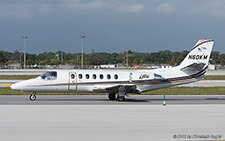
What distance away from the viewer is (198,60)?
28.2 metres

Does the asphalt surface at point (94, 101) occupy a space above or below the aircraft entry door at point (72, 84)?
below

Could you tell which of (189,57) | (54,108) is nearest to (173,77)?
(189,57)

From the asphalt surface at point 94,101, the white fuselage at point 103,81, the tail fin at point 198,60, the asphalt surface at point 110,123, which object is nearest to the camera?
the asphalt surface at point 110,123

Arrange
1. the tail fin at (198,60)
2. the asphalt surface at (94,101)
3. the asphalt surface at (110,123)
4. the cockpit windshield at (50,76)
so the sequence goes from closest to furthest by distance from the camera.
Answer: the asphalt surface at (110,123) → the asphalt surface at (94,101) → the cockpit windshield at (50,76) → the tail fin at (198,60)

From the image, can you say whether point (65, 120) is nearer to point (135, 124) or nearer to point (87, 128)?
point (87, 128)

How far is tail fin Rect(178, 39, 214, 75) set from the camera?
28.2m

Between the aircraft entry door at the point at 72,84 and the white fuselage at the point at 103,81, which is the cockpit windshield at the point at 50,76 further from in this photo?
the aircraft entry door at the point at 72,84

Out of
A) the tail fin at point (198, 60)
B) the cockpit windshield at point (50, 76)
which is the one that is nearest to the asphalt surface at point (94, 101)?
the cockpit windshield at point (50, 76)

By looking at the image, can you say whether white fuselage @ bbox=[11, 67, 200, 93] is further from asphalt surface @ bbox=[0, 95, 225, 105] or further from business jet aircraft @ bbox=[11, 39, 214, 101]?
asphalt surface @ bbox=[0, 95, 225, 105]

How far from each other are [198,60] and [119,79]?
665 centimetres

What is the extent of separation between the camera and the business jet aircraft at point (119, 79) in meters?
26.4

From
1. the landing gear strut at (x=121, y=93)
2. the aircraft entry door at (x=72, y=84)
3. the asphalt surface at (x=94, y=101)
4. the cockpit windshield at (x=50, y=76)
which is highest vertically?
the cockpit windshield at (x=50, y=76)

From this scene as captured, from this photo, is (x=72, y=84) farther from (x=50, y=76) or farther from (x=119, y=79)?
(x=119, y=79)

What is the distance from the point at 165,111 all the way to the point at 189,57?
343 inches
